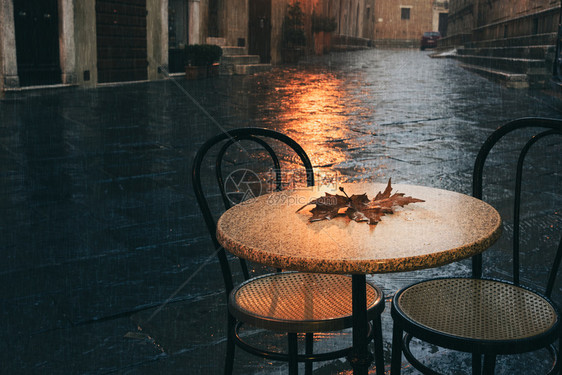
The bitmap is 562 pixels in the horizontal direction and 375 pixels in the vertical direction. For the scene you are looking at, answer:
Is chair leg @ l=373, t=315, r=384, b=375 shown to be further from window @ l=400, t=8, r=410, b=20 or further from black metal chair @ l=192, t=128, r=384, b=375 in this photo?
window @ l=400, t=8, r=410, b=20

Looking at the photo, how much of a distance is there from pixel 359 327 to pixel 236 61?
1701 cm

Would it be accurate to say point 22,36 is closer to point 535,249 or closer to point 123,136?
point 123,136

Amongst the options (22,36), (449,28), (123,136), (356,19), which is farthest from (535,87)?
(356,19)

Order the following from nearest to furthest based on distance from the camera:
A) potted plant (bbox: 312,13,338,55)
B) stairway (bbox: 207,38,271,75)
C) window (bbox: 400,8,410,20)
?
1. stairway (bbox: 207,38,271,75)
2. potted plant (bbox: 312,13,338,55)
3. window (bbox: 400,8,410,20)

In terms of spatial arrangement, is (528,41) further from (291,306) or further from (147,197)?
(291,306)

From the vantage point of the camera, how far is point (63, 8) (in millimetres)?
12562

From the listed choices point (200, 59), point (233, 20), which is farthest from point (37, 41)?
point (233, 20)

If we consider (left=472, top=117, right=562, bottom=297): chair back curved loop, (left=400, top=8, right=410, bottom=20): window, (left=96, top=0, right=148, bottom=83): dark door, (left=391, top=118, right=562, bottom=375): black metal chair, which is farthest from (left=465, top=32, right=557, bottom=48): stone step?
(left=400, top=8, right=410, bottom=20): window

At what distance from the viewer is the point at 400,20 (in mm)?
52844

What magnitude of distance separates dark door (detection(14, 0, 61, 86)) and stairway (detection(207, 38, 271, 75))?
18.2 feet

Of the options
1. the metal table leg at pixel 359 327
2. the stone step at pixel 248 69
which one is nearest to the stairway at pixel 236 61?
the stone step at pixel 248 69

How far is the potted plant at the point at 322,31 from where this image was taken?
28078mm

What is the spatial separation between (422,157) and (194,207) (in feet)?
8.83

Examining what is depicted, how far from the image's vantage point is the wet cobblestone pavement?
2.43 meters
